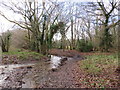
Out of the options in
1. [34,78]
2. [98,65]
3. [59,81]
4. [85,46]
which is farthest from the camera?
[85,46]

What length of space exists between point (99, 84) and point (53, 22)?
35.8 feet

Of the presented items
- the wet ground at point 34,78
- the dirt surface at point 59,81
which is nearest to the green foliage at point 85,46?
the wet ground at point 34,78

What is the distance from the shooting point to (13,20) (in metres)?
13.0

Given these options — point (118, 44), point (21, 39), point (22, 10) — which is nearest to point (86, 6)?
point (22, 10)

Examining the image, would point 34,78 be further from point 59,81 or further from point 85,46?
point 85,46

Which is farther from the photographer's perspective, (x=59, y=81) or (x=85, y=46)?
(x=85, y=46)

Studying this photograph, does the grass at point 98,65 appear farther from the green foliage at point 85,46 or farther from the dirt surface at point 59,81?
the green foliage at point 85,46

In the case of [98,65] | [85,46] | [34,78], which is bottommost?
[34,78]

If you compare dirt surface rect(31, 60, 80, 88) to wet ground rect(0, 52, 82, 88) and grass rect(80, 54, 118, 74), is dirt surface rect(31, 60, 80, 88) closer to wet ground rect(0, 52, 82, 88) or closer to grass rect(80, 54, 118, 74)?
wet ground rect(0, 52, 82, 88)

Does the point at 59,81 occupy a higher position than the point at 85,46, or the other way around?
the point at 85,46

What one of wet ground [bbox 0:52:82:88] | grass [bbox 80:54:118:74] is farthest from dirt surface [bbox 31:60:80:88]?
grass [bbox 80:54:118:74]

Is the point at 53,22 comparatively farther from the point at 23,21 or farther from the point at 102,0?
the point at 102,0

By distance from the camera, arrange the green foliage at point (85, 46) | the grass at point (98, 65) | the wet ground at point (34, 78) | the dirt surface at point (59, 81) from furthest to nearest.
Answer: the green foliage at point (85, 46) < the grass at point (98, 65) < the wet ground at point (34, 78) < the dirt surface at point (59, 81)

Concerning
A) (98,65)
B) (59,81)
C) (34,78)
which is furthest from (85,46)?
(59,81)
